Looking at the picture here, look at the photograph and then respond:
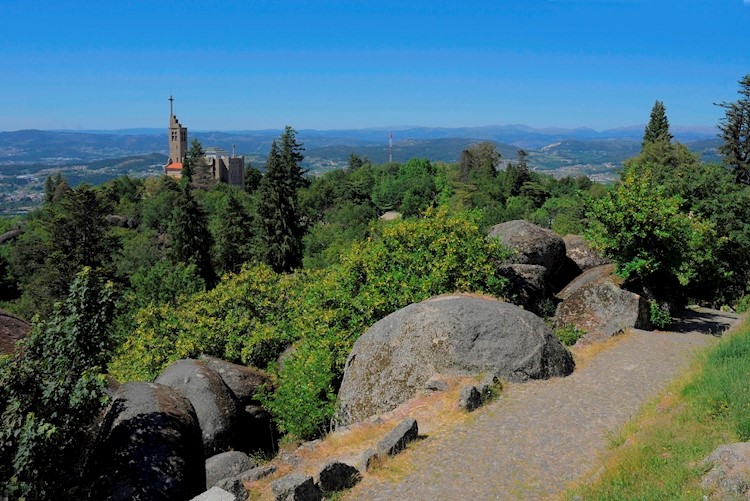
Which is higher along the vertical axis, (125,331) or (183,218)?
(183,218)

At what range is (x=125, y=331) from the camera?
34781 millimetres

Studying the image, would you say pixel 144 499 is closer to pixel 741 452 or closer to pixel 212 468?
pixel 212 468

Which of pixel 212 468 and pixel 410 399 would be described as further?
pixel 410 399

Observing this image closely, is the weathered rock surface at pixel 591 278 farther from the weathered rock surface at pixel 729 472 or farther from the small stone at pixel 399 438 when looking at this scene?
the weathered rock surface at pixel 729 472

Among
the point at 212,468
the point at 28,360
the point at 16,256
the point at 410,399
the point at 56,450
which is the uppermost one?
the point at 28,360

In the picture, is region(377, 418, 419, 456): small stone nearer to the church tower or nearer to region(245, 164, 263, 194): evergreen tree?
region(245, 164, 263, 194): evergreen tree

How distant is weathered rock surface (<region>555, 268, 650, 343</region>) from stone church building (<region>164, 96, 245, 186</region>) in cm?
10703

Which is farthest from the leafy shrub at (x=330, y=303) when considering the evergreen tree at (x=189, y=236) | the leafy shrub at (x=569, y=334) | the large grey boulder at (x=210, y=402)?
the evergreen tree at (x=189, y=236)

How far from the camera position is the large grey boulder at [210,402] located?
13461 millimetres

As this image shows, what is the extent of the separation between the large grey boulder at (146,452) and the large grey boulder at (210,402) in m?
1.71

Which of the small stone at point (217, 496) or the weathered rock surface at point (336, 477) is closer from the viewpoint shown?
the small stone at point (217, 496)

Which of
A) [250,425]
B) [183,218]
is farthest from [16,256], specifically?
[250,425]

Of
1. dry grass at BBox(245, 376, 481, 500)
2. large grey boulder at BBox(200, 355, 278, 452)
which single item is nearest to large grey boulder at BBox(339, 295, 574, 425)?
dry grass at BBox(245, 376, 481, 500)

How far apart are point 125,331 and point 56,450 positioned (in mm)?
28384
